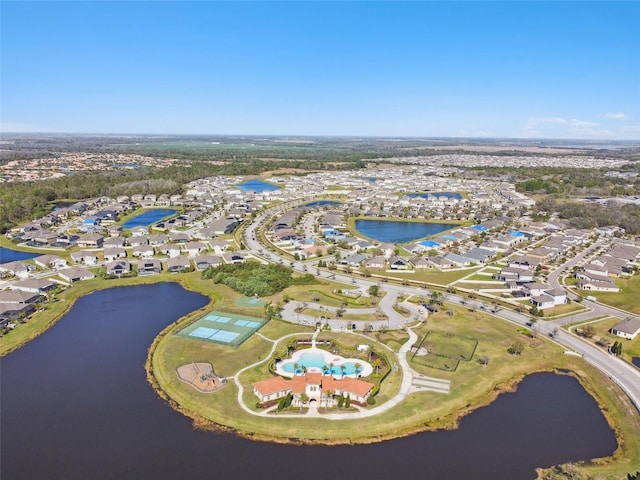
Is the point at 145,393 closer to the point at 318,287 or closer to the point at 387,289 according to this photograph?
the point at 318,287

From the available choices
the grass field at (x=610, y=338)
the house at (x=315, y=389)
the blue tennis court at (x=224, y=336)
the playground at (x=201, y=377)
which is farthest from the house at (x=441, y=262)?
the playground at (x=201, y=377)

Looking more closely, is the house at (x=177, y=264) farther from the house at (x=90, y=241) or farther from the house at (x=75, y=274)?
the house at (x=90, y=241)

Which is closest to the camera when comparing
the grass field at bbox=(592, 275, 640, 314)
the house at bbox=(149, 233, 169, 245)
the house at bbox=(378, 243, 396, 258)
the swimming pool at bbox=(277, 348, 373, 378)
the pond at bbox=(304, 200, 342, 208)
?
the swimming pool at bbox=(277, 348, 373, 378)

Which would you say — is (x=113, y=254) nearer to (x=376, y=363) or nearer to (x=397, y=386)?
(x=376, y=363)

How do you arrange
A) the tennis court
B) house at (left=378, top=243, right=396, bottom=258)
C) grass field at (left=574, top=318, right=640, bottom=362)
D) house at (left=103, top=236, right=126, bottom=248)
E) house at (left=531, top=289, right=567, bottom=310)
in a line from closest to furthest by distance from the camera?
grass field at (left=574, top=318, right=640, bottom=362), the tennis court, house at (left=531, top=289, right=567, bottom=310), house at (left=378, top=243, right=396, bottom=258), house at (left=103, top=236, right=126, bottom=248)

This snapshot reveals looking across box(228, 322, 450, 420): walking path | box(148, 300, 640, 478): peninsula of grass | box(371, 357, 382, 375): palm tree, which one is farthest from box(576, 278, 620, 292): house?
box(371, 357, 382, 375): palm tree

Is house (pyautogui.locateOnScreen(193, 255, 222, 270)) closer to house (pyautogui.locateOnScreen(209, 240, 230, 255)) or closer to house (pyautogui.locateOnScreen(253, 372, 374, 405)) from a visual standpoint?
house (pyautogui.locateOnScreen(209, 240, 230, 255))
